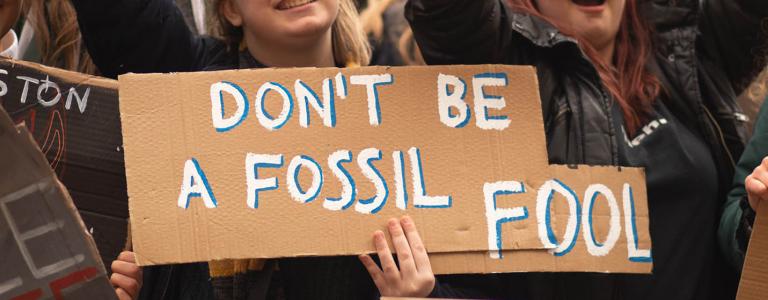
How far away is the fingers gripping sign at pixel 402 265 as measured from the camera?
2283 millimetres

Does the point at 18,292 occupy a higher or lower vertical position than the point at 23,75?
lower

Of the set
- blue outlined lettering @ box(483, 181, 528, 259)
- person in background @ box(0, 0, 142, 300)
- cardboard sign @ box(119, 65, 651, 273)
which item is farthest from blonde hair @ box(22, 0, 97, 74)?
blue outlined lettering @ box(483, 181, 528, 259)

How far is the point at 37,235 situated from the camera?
202 cm

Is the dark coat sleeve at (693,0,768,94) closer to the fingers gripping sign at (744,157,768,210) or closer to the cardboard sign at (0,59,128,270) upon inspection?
the fingers gripping sign at (744,157,768,210)

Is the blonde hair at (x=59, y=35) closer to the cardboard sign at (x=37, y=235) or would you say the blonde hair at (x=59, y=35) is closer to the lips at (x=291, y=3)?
the lips at (x=291, y=3)

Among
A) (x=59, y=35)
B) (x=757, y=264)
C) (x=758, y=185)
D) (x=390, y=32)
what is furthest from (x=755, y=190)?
(x=390, y=32)

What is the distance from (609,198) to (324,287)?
58cm

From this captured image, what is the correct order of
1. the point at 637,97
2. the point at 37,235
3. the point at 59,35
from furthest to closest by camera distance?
1. the point at 59,35
2. the point at 637,97
3. the point at 37,235

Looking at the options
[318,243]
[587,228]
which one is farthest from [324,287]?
[587,228]

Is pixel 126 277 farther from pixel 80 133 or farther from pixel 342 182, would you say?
pixel 342 182

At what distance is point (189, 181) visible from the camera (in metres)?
2.29

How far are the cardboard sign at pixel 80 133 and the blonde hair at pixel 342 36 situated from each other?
1.45ft

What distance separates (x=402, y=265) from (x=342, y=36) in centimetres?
73

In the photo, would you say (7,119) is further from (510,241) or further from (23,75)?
(510,241)
